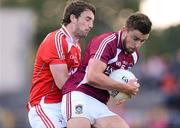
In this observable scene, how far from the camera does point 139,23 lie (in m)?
10.4

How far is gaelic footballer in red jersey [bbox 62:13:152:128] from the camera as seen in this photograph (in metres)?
10.4

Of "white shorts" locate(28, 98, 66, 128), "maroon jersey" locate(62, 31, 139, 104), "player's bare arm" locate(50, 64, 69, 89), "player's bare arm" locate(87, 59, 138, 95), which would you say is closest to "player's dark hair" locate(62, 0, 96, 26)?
"maroon jersey" locate(62, 31, 139, 104)

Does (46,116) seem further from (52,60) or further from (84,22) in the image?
(84,22)

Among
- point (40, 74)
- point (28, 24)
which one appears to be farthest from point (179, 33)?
point (40, 74)

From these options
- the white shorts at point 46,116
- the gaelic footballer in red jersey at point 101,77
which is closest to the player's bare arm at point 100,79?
the gaelic footballer in red jersey at point 101,77

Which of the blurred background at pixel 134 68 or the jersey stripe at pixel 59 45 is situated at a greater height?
the jersey stripe at pixel 59 45

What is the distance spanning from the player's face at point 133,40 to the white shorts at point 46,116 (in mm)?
1262

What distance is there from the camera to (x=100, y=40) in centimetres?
1047

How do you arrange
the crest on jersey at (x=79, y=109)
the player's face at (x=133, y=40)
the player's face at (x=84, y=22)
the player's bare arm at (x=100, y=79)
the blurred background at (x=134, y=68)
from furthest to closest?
the blurred background at (x=134, y=68), the player's face at (x=84, y=22), the crest on jersey at (x=79, y=109), the player's face at (x=133, y=40), the player's bare arm at (x=100, y=79)

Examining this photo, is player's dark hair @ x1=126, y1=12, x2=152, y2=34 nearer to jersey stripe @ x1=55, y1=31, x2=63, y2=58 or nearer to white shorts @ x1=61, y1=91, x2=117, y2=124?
jersey stripe @ x1=55, y1=31, x2=63, y2=58

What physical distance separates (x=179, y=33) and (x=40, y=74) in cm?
2874

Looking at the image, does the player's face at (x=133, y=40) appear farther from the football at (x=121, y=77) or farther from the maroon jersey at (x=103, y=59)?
the football at (x=121, y=77)

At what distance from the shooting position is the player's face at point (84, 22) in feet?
35.6

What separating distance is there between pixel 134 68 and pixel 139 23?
1721cm
